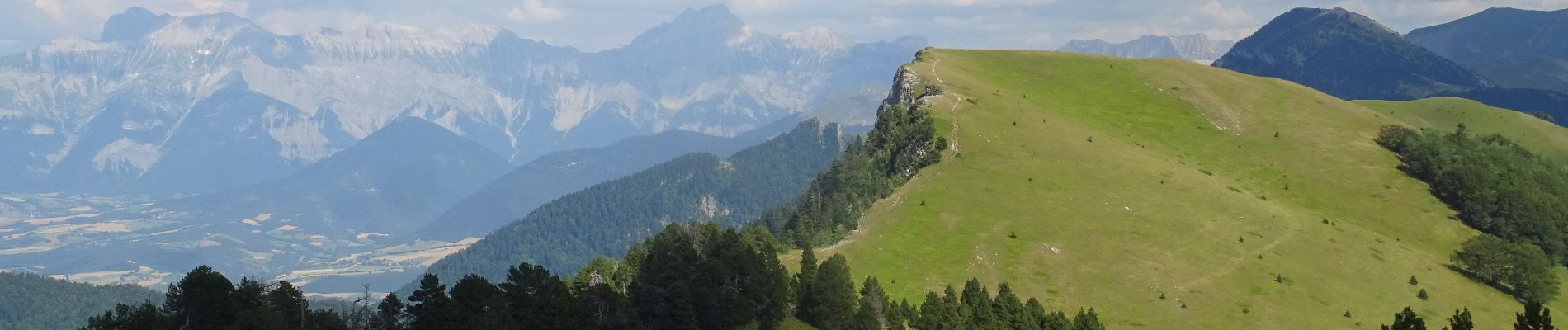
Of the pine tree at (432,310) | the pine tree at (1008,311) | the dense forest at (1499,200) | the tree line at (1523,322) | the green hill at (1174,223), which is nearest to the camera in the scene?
the tree line at (1523,322)

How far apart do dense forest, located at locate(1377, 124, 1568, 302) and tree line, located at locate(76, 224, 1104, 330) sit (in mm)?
60594

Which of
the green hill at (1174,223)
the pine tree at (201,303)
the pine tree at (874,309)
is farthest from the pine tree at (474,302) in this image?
the green hill at (1174,223)

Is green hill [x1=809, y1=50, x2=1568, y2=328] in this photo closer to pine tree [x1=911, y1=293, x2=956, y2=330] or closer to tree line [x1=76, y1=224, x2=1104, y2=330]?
pine tree [x1=911, y1=293, x2=956, y2=330]

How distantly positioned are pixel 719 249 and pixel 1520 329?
5752 cm

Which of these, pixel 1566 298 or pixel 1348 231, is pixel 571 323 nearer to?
pixel 1348 231

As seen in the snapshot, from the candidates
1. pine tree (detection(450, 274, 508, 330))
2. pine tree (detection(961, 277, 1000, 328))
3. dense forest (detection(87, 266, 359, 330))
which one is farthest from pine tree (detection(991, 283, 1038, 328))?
dense forest (detection(87, 266, 359, 330))

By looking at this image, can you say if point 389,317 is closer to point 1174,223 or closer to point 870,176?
point 1174,223

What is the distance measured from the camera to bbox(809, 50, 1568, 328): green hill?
9912cm

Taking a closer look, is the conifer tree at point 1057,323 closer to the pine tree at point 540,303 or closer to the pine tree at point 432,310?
the pine tree at point 540,303

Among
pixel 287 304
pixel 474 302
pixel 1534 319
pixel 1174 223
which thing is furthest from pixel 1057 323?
pixel 287 304

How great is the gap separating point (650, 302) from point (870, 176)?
226 feet

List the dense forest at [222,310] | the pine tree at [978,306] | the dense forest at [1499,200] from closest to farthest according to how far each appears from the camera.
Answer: the dense forest at [222,310] < the pine tree at [978,306] < the dense forest at [1499,200]

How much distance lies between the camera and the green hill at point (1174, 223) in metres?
99.1

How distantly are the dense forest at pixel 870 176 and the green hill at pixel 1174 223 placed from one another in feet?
9.61
